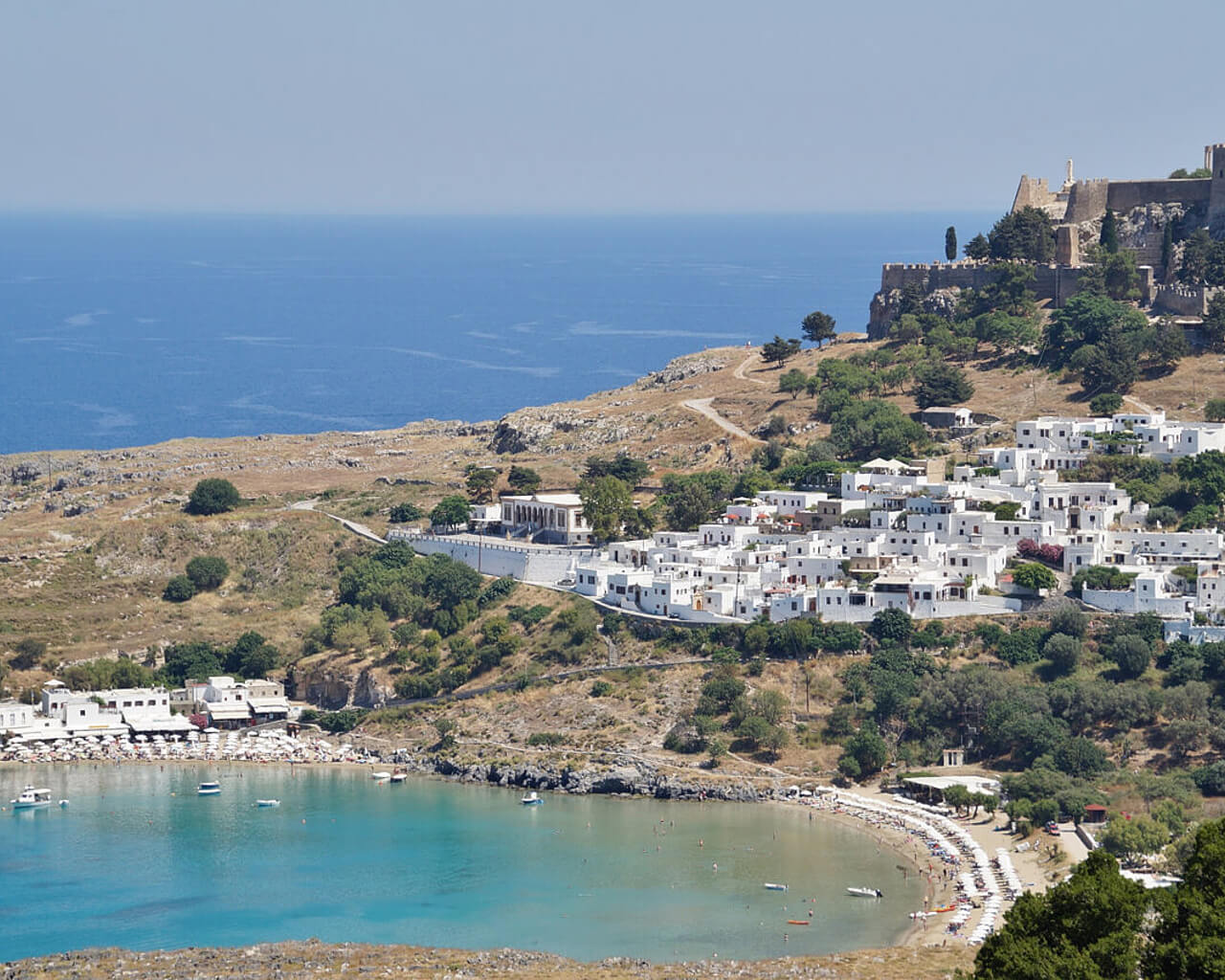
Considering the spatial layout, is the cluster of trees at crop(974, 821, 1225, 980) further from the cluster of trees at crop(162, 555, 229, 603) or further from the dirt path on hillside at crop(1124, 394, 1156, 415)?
the cluster of trees at crop(162, 555, 229, 603)

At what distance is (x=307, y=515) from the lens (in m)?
80.3

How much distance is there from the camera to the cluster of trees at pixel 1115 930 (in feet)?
111

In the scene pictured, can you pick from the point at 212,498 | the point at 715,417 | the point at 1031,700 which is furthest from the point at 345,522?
the point at 1031,700

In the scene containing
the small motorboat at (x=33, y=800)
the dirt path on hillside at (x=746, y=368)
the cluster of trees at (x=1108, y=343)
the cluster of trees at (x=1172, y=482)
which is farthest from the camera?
the dirt path on hillside at (x=746, y=368)

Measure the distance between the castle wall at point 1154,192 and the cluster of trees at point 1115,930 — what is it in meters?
54.4

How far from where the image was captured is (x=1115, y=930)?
35469mm

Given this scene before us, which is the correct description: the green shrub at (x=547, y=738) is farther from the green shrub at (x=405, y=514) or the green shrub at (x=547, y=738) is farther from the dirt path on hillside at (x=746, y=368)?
the dirt path on hillside at (x=746, y=368)

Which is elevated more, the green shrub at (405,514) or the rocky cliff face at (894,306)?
the rocky cliff face at (894,306)

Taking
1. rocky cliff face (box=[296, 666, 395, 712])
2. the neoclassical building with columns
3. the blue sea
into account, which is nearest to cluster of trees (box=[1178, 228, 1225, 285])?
the neoclassical building with columns

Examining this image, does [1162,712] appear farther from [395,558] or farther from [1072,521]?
[395,558]

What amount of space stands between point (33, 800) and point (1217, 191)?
48974mm

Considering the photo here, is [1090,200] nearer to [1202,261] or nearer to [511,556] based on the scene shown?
[1202,261]

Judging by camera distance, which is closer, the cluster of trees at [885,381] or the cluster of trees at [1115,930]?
the cluster of trees at [1115,930]

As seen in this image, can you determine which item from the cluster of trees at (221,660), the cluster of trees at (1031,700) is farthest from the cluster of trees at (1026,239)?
the cluster of trees at (221,660)
